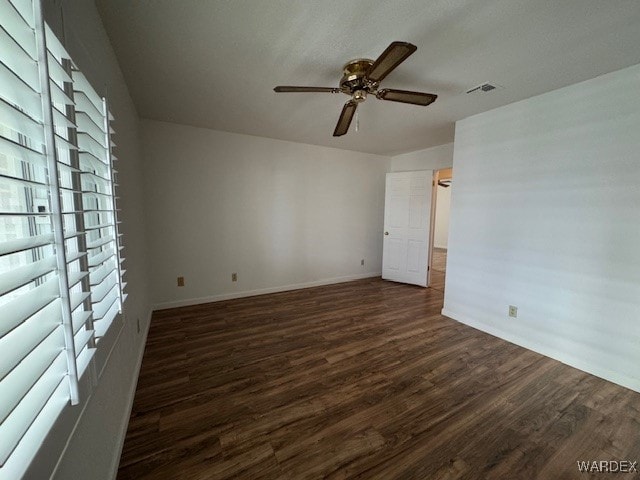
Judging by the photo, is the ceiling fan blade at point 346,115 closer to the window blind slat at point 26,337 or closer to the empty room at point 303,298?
the empty room at point 303,298

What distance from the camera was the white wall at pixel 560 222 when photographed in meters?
1.94

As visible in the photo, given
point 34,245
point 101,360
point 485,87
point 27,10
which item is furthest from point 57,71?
point 485,87

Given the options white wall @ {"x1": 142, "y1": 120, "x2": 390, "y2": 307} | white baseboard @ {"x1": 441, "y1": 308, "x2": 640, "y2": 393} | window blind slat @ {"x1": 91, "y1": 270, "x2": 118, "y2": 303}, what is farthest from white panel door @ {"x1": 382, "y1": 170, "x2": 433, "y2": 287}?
window blind slat @ {"x1": 91, "y1": 270, "x2": 118, "y2": 303}

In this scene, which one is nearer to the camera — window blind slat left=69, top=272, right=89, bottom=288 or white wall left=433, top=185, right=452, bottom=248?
window blind slat left=69, top=272, right=89, bottom=288

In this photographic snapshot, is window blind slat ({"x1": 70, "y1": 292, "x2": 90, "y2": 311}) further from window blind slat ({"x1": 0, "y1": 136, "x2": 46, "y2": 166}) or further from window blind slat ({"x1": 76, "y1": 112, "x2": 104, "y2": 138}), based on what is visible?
window blind slat ({"x1": 76, "y1": 112, "x2": 104, "y2": 138})

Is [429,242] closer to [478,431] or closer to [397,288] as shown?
[397,288]

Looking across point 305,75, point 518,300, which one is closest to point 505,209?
point 518,300

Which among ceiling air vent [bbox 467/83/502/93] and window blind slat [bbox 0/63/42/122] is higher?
ceiling air vent [bbox 467/83/502/93]

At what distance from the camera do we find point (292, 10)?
4.55 feet

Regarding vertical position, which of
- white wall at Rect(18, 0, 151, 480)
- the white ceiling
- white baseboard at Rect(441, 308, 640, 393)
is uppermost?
the white ceiling

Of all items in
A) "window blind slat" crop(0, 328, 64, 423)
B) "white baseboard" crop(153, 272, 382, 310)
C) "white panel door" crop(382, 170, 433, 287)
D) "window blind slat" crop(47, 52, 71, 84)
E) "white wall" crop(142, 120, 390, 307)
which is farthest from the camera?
"white panel door" crop(382, 170, 433, 287)

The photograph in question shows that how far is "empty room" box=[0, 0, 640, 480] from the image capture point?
0.74 m

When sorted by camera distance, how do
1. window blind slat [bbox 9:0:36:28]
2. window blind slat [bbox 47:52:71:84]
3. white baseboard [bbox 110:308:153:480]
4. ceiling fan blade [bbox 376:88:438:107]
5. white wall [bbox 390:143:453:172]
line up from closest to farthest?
window blind slat [bbox 9:0:36:28], window blind slat [bbox 47:52:71:84], white baseboard [bbox 110:308:153:480], ceiling fan blade [bbox 376:88:438:107], white wall [bbox 390:143:453:172]

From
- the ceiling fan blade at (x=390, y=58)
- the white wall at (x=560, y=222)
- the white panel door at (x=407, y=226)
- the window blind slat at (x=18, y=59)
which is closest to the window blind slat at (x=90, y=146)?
the window blind slat at (x=18, y=59)
